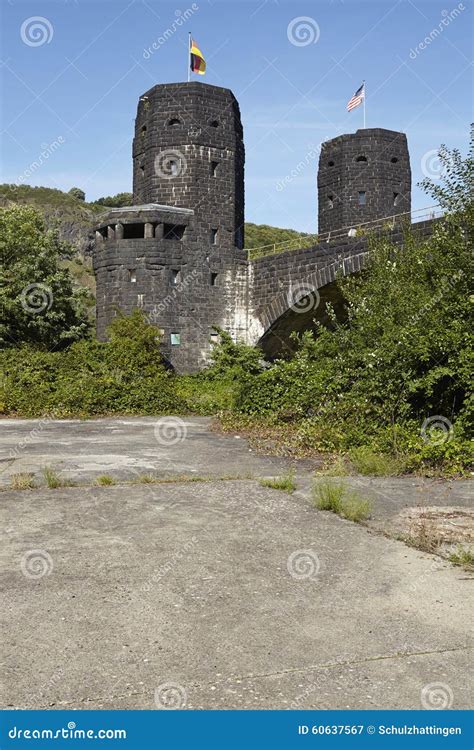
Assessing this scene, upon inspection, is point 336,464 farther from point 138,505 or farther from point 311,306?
point 311,306

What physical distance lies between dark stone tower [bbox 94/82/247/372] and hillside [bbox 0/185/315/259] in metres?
63.0

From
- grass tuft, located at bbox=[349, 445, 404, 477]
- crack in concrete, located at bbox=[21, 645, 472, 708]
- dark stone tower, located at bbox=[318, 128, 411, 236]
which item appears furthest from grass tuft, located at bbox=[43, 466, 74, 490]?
dark stone tower, located at bbox=[318, 128, 411, 236]

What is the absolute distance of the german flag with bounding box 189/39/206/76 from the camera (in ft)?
100

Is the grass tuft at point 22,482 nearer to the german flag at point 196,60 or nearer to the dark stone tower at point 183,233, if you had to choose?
the dark stone tower at point 183,233

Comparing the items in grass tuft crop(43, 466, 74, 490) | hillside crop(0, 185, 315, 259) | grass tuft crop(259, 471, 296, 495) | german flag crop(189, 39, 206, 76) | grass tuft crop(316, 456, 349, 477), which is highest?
hillside crop(0, 185, 315, 259)

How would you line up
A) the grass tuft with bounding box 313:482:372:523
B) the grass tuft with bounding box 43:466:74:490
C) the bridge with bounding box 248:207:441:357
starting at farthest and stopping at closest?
the bridge with bounding box 248:207:441:357 → the grass tuft with bounding box 43:466:74:490 → the grass tuft with bounding box 313:482:372:523

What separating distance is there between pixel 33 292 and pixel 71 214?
88902mm

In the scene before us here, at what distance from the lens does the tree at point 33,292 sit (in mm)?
28891

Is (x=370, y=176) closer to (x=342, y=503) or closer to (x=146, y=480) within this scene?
(x=146, y=480)

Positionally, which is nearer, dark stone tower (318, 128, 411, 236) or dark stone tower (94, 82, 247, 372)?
dark stone tower (94, 82, 247, 372)

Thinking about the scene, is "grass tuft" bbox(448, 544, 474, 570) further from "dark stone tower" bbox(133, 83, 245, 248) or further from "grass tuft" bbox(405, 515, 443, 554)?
"dark stone tower" bbox(133, 83, 245, 248)

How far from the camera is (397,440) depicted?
10.3 meters

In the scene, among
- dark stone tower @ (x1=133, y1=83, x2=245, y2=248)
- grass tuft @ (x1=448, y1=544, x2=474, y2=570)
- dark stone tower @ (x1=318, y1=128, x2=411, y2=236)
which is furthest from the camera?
dark stone tower @ (x1=318, y1=128, x2=411, y2=236)

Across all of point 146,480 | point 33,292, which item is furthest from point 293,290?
point 146,480
